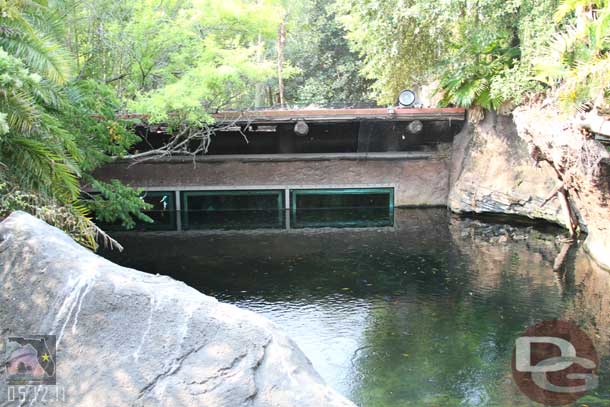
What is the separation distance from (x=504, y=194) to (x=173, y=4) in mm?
8848

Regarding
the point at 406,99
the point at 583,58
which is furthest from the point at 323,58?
the point at 583,58

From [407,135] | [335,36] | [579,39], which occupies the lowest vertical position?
[407,135]

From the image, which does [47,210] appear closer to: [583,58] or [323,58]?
[583,58]

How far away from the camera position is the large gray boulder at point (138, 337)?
3688mm

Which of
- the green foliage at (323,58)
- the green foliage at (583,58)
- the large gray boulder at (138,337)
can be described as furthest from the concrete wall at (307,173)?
the large gray boulder at (138,337)

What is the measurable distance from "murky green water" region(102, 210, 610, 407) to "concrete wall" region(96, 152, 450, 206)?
2032 mm

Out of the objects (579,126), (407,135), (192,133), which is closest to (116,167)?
(192,133)

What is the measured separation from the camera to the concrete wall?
1728 centimetres

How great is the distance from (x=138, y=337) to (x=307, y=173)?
13716 mm

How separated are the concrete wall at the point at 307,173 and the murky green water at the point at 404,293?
2.03 m

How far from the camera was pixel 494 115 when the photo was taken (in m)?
15.7

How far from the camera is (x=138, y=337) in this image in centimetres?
390

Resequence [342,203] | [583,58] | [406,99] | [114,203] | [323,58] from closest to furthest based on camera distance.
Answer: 1. [583,58]
2. [114,203]
3. [406,99]
4. [342,203]
5. [323,58]

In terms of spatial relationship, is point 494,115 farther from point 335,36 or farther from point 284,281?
point 335,36
